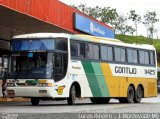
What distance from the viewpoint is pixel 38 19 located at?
1085 inches

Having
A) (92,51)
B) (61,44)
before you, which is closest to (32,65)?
(61,44)

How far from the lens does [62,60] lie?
2164 cm

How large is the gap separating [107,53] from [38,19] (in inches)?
188

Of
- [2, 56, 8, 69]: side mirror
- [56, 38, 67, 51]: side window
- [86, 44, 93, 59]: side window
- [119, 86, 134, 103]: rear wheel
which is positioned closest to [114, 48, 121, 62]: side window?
[119, 86, 134, 103]: rear wheel

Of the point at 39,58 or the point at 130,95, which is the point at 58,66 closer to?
the point at 39,58

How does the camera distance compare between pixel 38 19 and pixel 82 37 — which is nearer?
pixel 82 37

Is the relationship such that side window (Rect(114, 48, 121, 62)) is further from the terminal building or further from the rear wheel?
the terminal building

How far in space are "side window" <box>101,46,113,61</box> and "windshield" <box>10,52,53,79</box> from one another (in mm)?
4045

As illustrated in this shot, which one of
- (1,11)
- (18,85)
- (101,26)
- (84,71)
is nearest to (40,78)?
(18,85)

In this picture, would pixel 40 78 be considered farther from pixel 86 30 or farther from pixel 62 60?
pixel 86 30

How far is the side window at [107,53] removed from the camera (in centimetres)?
2444

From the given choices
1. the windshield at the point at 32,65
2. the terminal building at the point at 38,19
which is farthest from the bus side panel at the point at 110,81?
the terminal building at the point at 38,19

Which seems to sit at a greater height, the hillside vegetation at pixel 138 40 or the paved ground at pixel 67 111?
the hillside vegetation at pixel 138 40

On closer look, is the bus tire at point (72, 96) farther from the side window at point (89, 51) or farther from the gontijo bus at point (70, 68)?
the side window at point (89, 51)
